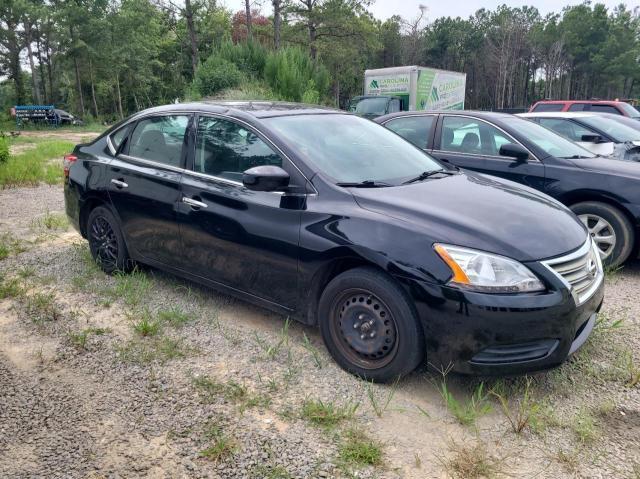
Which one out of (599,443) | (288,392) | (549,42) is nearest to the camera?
(599,443)

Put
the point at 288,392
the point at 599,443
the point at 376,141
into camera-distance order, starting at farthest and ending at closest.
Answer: the point at 376,141
the point at 288,392
the point at 599,443

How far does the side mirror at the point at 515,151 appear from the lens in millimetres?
5284

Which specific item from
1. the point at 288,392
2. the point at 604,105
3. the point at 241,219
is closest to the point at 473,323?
the point at 288,392

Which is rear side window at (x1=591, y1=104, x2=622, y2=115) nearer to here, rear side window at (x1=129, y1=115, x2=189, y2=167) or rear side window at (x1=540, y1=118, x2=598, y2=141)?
rear side window at (x1=540, y1=118, x2=598, y2=141)

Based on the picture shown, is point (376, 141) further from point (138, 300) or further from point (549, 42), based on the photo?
point (549, 42)

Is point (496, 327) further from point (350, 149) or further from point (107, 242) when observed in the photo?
point (107, 242)

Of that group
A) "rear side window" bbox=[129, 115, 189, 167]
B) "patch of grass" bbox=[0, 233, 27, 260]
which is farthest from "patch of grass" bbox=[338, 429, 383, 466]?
"patch of grass" bbox=[0, 233, 27, 260]

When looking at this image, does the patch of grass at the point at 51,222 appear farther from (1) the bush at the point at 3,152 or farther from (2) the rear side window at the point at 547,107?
(2) the rear side window at the point at 547,107

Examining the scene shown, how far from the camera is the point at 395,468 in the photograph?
2365 mm

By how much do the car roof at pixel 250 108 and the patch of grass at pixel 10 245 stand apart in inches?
100

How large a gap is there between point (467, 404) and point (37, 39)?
155 feet

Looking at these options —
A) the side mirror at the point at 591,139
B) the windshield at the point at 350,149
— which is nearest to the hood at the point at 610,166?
the windshield at the point at 350,149

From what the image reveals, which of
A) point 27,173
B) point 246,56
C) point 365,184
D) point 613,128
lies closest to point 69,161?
point 365,184

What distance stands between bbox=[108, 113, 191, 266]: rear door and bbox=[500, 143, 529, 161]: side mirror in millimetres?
3214
